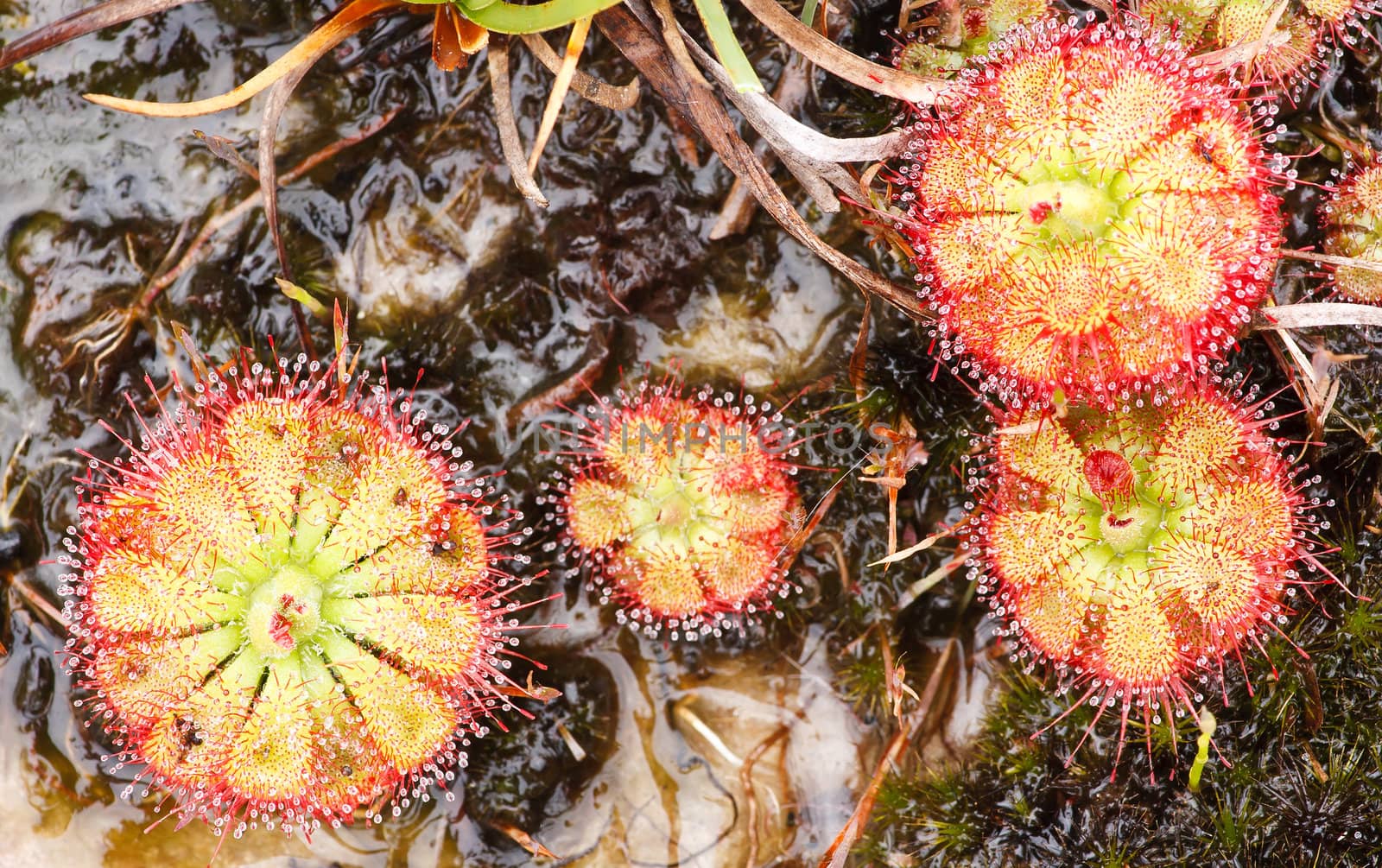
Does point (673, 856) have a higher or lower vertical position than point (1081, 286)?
lower

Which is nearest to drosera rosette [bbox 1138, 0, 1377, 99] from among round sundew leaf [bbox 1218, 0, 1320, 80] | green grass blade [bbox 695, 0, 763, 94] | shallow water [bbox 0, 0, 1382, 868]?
round sundew leaf [bbox 1218, 0, 1320, 80]

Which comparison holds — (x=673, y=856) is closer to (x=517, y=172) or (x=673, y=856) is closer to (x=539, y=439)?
(x=539, y=439)

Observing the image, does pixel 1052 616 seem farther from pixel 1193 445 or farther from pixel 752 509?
pixel 752 509

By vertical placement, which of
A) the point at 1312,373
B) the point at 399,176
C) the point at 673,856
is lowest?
the point at 673,856

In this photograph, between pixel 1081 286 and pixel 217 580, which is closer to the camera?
pixel 1081 286

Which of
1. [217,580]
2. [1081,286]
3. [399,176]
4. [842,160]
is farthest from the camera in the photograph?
[399,176]

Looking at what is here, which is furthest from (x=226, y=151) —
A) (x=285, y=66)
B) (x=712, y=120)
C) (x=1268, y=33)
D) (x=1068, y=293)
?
(x=1268, y=33)

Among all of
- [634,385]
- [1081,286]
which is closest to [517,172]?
[634,385]
